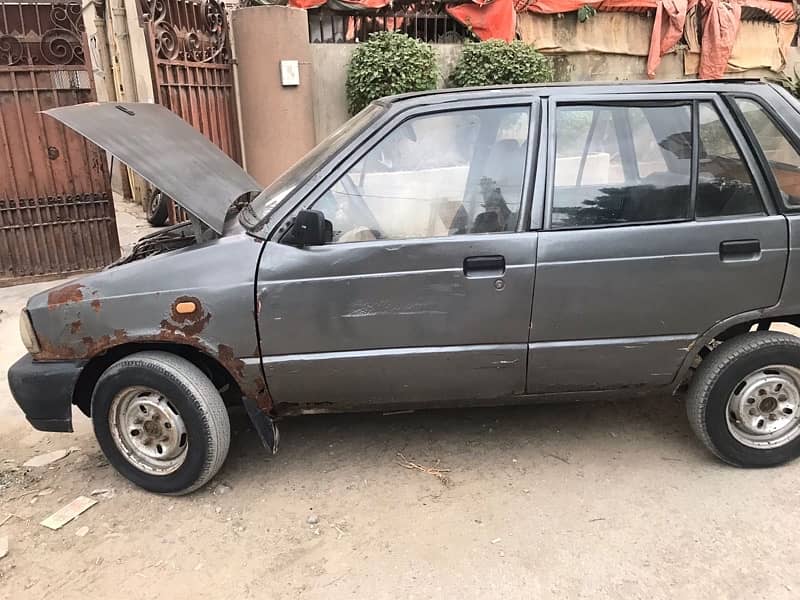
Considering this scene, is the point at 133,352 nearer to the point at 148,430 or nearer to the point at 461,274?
the point at 148,430

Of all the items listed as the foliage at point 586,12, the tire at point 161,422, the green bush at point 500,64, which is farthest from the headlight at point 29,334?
the foliage at point 586,12

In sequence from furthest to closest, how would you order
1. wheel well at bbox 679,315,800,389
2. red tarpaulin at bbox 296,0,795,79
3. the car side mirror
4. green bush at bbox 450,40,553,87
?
1. red tarpaulin at bbox 296,0,795,79
2. green bush at bbox 450,40,553,87
3. wheel well at bbox 679,315,800,389
4. the car side mirror

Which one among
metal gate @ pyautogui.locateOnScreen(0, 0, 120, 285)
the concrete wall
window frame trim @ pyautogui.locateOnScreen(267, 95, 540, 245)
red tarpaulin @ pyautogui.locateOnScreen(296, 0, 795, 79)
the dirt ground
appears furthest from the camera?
red tarpaulin @ pyautogui.locateOnScreen(296, 0, 795, 79)

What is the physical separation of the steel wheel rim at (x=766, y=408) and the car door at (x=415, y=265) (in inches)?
44.7

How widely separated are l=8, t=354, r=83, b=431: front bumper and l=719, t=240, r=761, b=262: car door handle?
122 inches

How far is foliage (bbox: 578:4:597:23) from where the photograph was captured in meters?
9.38

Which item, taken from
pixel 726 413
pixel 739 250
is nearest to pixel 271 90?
pixel 739 250

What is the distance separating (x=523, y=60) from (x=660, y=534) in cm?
678

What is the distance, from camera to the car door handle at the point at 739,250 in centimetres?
303

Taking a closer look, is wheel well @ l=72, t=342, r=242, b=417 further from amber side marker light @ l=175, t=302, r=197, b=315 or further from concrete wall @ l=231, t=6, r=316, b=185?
concrete wall @ l=231, t=6, r=316, b=185

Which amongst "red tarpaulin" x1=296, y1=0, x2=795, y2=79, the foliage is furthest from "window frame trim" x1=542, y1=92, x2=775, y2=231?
the foliage

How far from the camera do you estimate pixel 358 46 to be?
26.8ft

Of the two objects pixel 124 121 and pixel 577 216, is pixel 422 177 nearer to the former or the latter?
pixel 577 216

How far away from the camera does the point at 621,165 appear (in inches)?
122
